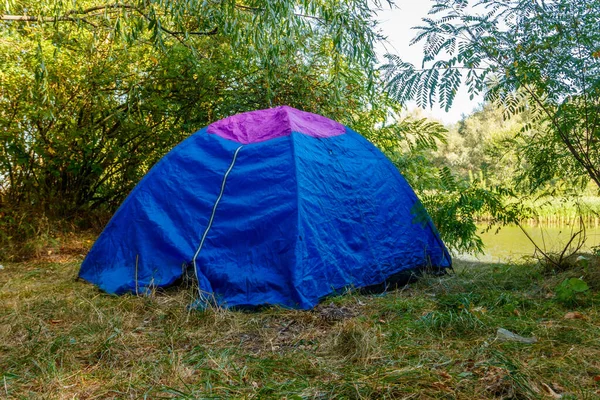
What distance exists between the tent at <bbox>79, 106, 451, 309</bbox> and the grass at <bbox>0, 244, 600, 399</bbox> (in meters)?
0.20

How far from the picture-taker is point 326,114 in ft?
19.6

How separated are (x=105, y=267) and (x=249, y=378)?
2.06 metres

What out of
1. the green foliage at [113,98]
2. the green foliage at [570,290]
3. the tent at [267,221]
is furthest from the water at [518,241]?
the green foliage at [570,290]

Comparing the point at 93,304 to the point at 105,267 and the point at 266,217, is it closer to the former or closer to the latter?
the point at 105,267

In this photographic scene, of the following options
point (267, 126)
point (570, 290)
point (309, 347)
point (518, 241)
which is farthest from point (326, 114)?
point (518, 241)

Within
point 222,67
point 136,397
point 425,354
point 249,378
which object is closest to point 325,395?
point 249,378

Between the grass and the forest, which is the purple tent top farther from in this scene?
the grass

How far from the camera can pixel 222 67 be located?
5773mm

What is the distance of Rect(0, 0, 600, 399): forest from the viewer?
2.02 meters

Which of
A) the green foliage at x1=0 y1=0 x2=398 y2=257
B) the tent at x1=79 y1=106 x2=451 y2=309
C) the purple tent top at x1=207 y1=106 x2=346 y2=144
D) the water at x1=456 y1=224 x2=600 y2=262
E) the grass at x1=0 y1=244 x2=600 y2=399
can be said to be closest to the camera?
the grass at x1=0 y1=244 x2=600 y2=399

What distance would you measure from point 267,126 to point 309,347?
192 centimetres

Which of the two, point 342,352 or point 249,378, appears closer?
point 249,378

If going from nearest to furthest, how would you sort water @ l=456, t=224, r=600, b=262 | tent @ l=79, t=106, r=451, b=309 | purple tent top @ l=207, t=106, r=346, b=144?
tent @ l=79, t=106, r=451, b=309 → purple tent top @ l=207, t=106, r=346, b=144 → water @ l=456, t=224, r=600, b=262

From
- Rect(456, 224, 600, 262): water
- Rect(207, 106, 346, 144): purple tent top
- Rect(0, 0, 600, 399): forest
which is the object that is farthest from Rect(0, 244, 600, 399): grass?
Rect(456, 224, 600, 262): water
